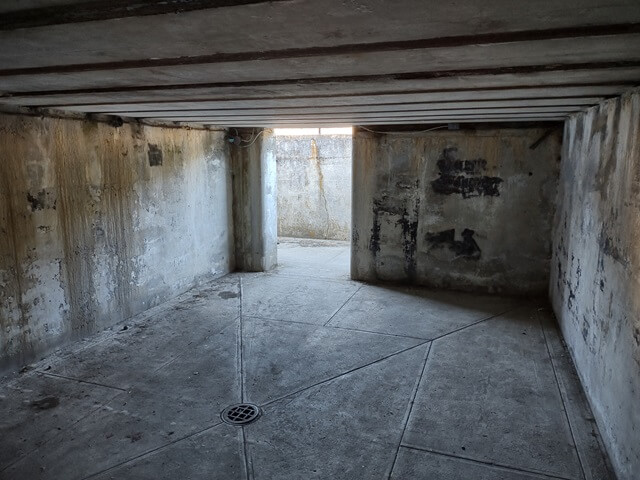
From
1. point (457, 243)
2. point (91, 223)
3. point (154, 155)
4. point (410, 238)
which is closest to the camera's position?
point (91, 223)

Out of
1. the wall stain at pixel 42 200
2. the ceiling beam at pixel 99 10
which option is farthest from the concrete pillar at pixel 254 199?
the ceiling beam at pixel 99 10

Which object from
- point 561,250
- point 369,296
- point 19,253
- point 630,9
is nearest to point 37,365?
point 19,253

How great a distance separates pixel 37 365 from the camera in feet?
12.6

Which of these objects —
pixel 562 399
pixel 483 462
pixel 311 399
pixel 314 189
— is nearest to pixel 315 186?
pixel 314 189

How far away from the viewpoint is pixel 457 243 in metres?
5.86

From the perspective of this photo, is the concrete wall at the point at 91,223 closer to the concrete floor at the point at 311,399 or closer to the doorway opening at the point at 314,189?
the concrete floor at the point at 311,399

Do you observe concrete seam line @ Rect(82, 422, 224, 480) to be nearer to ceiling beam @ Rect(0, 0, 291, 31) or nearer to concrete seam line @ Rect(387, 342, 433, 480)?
concrete seam line @ Rect(387, 342, 433, 480)

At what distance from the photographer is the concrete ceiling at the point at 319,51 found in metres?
1.44

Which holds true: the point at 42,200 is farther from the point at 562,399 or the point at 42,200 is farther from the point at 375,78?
the point at 562,399

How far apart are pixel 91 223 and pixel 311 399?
112 inches

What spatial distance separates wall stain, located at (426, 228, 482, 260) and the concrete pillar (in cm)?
255

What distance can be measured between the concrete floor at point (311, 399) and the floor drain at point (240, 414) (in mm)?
55

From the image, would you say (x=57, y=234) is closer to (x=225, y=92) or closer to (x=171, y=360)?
(x=171, y=360)

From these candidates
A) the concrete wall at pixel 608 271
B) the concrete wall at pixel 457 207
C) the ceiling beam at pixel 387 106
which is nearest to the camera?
the concrete wall at pixel 608 271
